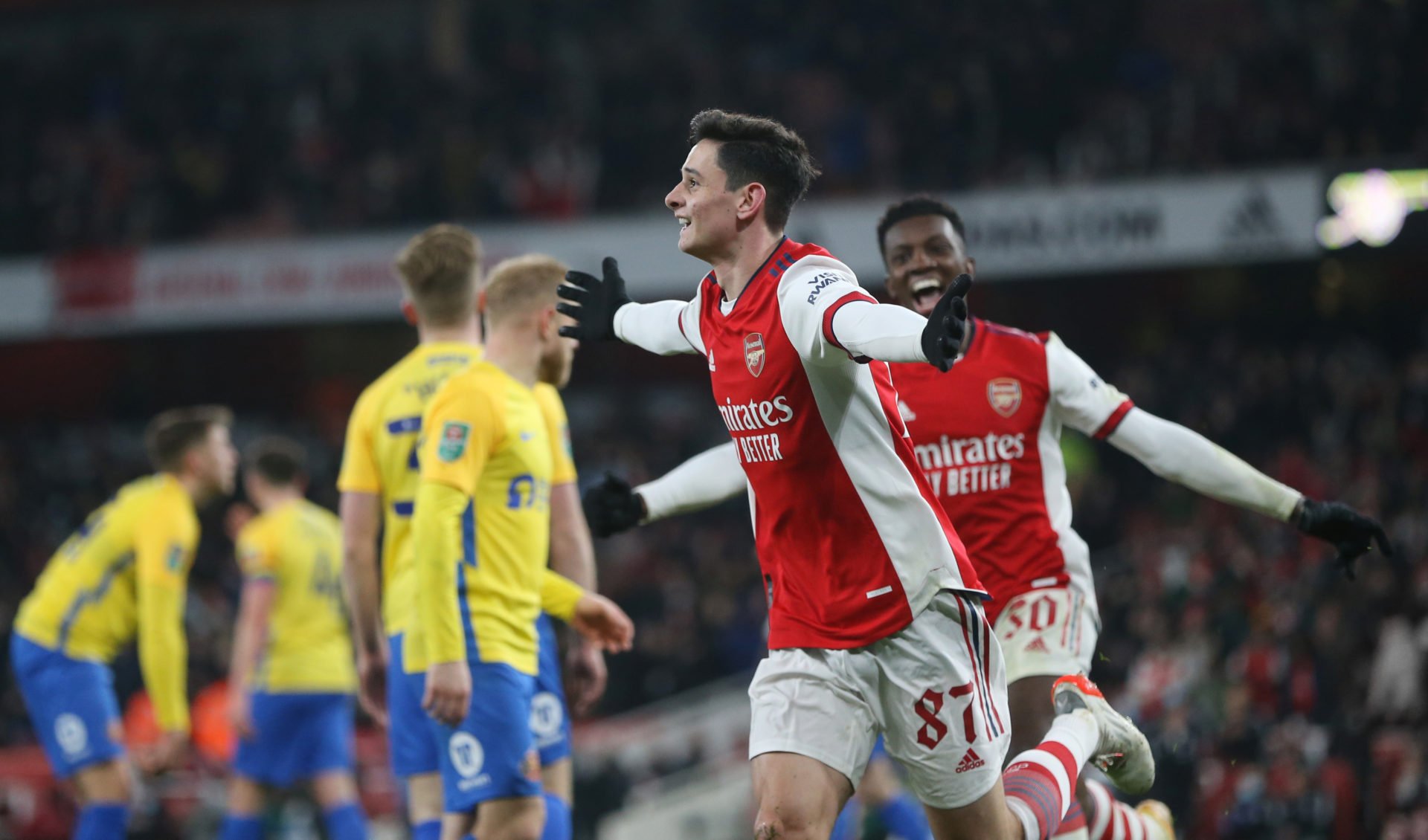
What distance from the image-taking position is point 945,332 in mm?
2971

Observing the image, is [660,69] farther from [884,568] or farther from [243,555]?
[884,568]

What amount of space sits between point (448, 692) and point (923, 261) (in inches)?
79.7

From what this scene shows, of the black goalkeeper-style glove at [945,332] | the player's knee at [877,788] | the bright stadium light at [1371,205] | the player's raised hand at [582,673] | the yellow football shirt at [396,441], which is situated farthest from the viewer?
the bright stadium light at [1371,205]

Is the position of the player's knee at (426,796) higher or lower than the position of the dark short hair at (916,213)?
lower

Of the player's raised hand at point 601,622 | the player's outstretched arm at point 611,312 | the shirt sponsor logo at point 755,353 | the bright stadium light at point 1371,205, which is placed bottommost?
the player's raised hand at point 601,622

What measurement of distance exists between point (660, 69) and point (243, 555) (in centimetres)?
1285

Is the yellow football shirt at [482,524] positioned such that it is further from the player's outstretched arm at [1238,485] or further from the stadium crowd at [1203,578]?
the stadium crowd at [1203,578]

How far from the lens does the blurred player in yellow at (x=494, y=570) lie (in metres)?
4.38

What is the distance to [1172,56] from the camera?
19.3 meters

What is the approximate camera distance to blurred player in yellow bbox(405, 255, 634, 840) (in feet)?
14.4

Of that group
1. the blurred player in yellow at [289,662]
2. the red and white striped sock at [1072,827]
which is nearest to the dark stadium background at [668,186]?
the blurred player in yellow at [289,662]

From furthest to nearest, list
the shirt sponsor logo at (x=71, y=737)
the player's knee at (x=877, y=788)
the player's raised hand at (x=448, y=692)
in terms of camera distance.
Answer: the player's knee at (x=877, y=788), the shirt sponsor logo at (x=71, y=737), the player's raised hand at (x=448, y=692)

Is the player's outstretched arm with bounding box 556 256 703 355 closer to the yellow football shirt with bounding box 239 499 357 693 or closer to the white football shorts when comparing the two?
the white football shorts

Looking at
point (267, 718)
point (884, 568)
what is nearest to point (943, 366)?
point (884, 568)
